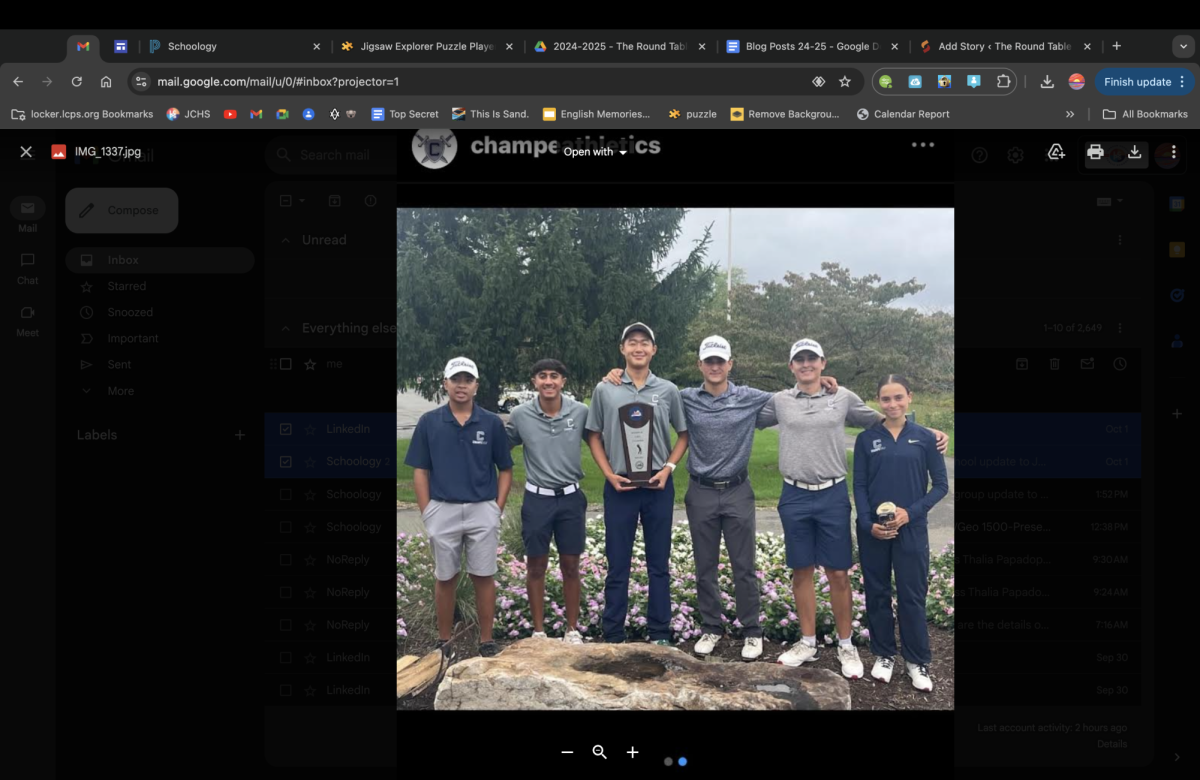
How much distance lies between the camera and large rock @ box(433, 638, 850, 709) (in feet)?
15.2

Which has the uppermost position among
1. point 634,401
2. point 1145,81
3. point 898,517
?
point 1145,81

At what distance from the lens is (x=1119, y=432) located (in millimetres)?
4137

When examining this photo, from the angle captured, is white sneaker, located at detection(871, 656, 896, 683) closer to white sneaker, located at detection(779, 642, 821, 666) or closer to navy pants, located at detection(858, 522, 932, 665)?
navy pants, located at detection(858, 522, 932, 665)

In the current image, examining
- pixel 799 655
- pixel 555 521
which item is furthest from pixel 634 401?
pixel 799 655

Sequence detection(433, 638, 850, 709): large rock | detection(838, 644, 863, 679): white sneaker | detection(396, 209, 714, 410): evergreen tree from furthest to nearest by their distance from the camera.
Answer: detection(396, 209, 714, 410): evergreen tree → detection(838, 644, 863, 679): white sneaker → detection(433, 638, 850, 709): large rock

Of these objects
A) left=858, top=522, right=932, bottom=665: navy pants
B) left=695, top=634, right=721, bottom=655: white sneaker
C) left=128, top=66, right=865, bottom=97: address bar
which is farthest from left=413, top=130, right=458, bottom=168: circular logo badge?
left=695, top=634, right=721, bottom=655: white sneaker

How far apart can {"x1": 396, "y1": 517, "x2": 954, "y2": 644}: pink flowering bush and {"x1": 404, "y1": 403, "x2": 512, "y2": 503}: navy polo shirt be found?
3.53ft

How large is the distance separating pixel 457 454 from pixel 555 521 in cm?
Answer: 92

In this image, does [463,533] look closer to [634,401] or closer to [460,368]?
[460,368]

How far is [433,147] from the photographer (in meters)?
4.19

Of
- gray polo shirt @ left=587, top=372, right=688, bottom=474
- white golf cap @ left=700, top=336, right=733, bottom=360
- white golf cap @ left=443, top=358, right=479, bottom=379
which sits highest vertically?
white golf cap @ left=700, top=336, right=733, bottom=360

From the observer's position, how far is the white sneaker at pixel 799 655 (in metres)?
5.68

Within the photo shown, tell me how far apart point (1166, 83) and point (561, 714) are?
444cm

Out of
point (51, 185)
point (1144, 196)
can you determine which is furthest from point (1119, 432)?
point (51, 185)
